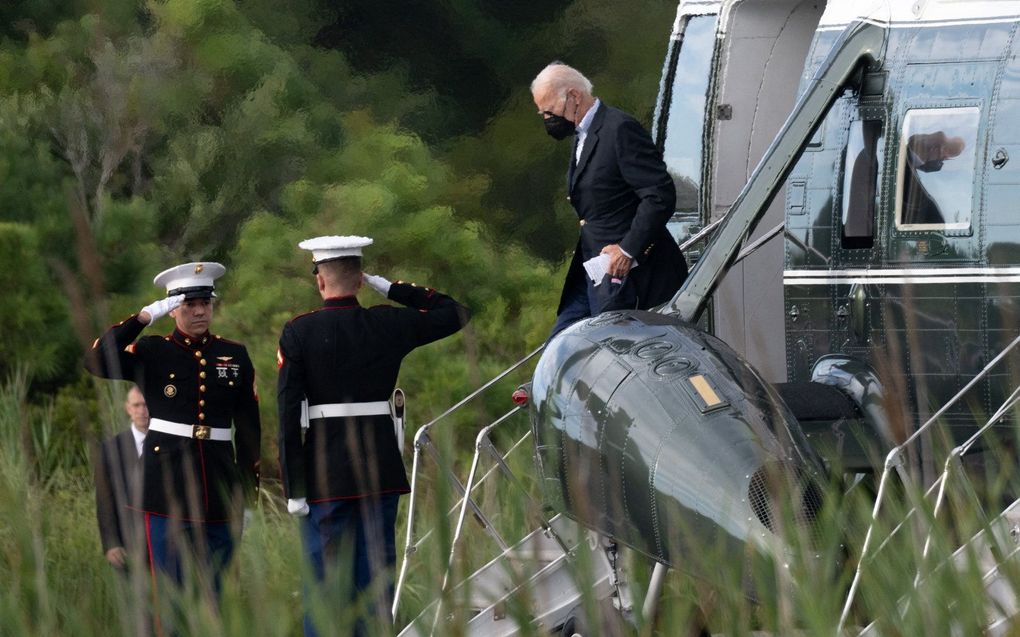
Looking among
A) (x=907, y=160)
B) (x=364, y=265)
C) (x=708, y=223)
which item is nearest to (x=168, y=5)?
(x=364, y=265)

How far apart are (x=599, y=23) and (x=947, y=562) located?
10.6 meters

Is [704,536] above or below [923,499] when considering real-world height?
below

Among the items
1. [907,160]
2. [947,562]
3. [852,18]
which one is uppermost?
[852,18]

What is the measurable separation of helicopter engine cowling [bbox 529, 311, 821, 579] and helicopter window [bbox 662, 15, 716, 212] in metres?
2.31

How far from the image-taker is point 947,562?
11.0 ft

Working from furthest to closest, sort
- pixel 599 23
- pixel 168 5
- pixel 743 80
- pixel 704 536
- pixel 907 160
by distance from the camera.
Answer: pixel 599 23 → pixel 168 5 → pixel 743 80 → pixel 907 160 → pixel 704 536

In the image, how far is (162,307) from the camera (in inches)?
258

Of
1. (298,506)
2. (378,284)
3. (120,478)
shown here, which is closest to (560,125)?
(378,284)

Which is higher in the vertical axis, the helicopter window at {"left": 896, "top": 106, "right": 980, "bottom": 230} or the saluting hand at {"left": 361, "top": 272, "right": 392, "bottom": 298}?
the helicopter window at {"left": 896, "top": 106, "right": 980, "bottom": 230}

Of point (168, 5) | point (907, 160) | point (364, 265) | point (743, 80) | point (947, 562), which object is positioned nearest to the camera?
point (947, 562)

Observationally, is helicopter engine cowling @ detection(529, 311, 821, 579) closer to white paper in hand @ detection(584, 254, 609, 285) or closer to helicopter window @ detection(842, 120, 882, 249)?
white paper in hand @ detection(584, 254, 609, 285)

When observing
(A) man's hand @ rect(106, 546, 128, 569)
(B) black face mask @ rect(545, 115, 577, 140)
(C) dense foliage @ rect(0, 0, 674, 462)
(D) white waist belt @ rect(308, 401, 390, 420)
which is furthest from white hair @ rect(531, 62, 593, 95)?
(C) dense foliage @ rect(0, 0, 674, 462)

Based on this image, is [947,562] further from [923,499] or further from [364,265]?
[364,265]

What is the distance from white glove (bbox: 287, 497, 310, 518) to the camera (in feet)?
21.2
